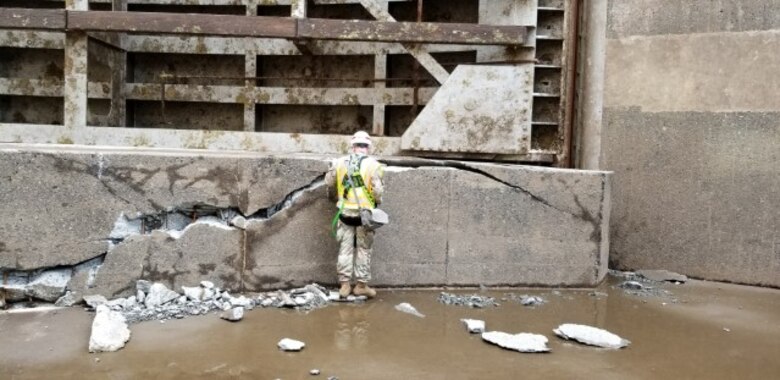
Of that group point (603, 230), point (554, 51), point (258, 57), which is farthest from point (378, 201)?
point (258, 57)

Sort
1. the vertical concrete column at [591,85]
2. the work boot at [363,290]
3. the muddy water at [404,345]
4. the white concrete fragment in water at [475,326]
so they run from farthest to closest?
the vertical concrete column at [591,85], the work boot at [363,290], the white concrete fragment in water at [475,326], the muddy water at [404,345]

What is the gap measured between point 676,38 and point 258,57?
17.2 feet

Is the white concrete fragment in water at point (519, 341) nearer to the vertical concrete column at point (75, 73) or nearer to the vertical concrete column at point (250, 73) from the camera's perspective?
the vertical concrete column at point (250, 73)

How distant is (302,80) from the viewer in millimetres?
8297

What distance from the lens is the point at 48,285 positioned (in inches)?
209

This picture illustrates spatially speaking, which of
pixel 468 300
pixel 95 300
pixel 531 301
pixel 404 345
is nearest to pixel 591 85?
pixel 531 301

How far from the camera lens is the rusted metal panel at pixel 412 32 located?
21.9 feet

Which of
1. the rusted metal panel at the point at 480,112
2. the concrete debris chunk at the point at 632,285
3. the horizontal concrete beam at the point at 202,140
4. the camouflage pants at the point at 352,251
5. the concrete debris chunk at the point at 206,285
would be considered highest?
the rusted metal panel at the point at 480,112

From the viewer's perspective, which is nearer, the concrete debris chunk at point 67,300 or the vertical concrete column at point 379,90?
the concrete debris chunk at point 67,300

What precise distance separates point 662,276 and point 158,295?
535 cm

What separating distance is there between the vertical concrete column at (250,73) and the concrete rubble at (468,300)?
12.5 ft

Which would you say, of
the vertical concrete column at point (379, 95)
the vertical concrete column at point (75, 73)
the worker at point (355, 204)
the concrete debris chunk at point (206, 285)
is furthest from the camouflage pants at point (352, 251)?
the vertical concrete column at point (75, 73)

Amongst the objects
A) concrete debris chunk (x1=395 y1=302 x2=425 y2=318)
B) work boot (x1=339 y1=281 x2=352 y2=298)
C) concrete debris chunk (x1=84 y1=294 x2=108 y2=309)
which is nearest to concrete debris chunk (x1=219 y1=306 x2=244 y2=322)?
work boot (x1=339 y1=281 x2=352 y2=298)

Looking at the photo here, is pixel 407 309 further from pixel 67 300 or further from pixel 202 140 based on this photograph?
pixel 202 140
